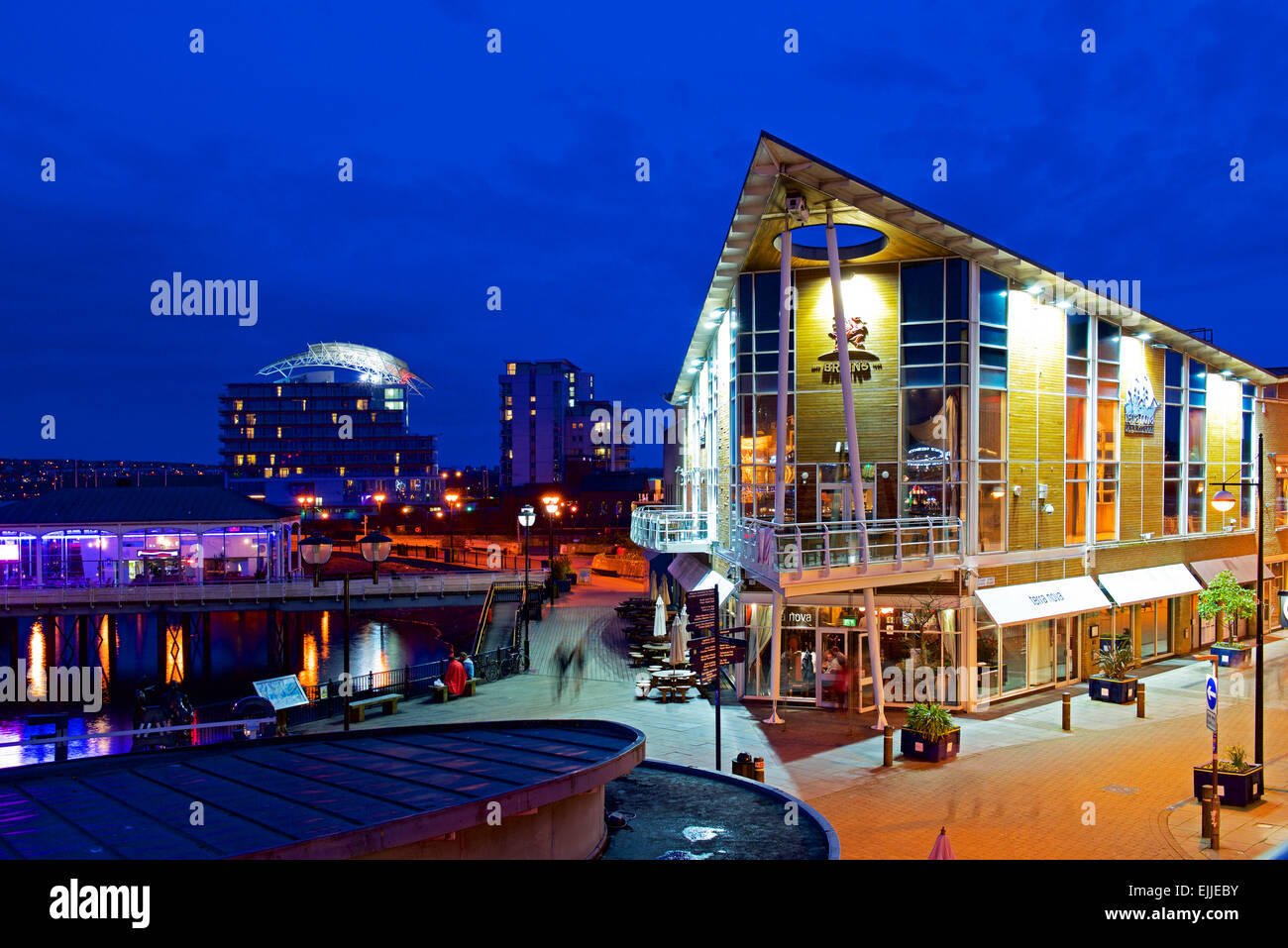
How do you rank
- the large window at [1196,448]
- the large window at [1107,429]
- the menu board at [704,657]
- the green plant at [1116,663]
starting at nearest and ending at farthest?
1. the menu board at [704,657]
2. the green plant at [1116,663]
3. the large window at [1107,429]
4. the large window at [1196,448]

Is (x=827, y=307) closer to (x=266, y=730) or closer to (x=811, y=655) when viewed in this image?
(x=811, y=655)

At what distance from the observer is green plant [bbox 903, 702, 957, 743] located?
1672cm

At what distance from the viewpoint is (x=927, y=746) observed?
54.8 feet

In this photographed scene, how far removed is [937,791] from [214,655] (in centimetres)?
4101

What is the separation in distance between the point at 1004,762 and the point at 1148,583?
522 inches

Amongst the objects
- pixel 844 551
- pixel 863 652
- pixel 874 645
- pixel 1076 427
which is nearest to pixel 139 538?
pixel 863 652

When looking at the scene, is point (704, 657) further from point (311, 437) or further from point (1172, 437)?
point (311, 437)

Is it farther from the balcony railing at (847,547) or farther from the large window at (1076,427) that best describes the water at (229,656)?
the large window at (1076,427)

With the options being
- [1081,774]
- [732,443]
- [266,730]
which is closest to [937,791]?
[1081,774]

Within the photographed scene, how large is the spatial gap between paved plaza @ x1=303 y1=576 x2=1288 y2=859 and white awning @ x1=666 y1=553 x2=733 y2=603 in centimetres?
285

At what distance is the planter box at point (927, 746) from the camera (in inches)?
656

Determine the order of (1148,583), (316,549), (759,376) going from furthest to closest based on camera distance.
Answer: (1148,583)
(759,376)
(316,549)

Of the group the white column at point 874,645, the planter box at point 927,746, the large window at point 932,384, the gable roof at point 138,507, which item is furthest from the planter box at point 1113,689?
the gable roof at point 138,507

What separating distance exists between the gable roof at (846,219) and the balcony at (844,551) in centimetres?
643
